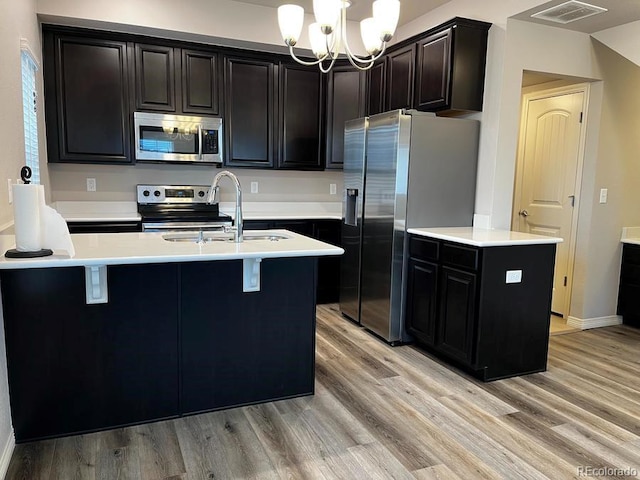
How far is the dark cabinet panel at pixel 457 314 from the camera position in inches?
114

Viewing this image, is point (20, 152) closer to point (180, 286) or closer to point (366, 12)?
point (180, 286)

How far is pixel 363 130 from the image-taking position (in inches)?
148

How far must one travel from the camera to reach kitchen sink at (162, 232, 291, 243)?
2.66 m

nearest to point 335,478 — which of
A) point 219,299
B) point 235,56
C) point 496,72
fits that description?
point 219,299

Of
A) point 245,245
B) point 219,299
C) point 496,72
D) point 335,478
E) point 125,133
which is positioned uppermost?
point 496,72

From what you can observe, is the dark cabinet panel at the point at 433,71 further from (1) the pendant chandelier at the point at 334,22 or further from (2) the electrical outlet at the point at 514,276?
(2) the electrical outlet at the point at 514,276

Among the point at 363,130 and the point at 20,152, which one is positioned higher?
the point at 363,130

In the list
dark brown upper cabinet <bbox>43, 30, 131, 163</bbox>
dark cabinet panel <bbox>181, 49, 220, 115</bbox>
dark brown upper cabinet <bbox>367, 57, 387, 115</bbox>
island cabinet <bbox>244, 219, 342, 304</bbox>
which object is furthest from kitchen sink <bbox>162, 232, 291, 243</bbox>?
dark brown upper cabinet <bbox>367, 57, 387, 115</bbox>

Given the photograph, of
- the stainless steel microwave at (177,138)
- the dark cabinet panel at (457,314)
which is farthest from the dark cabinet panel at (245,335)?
the stainless steel microwave at (177,138)

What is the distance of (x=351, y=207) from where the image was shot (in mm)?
4016

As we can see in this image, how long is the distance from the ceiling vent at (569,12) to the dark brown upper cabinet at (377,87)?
1.32 metres

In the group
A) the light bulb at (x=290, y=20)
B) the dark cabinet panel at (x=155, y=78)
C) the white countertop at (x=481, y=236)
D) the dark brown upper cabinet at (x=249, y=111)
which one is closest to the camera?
the light bulb at (x=290, y=20)

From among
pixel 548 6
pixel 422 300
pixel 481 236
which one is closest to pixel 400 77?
pixel 548 6

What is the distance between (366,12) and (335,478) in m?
3.77
